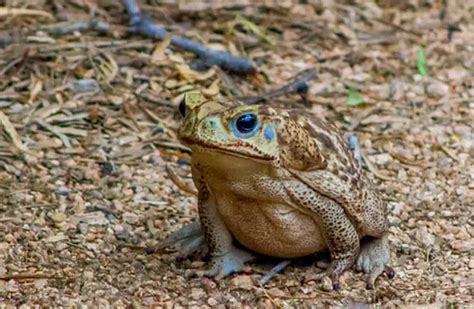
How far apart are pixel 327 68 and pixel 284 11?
89 centimetres

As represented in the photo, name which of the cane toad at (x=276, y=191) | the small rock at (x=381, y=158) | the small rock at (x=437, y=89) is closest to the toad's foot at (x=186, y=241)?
the cane toad at (x=276, y=191)

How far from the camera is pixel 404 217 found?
5.45 m

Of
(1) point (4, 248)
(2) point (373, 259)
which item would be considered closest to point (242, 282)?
(2) point (373, 259)

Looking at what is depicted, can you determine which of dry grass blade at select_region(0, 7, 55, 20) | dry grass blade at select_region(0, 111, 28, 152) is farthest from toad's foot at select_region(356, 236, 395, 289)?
dry grass blade at select_region(0, 7, 55, 20)

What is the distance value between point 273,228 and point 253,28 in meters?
3.24

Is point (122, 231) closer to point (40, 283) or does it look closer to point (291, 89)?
point (40, 283)

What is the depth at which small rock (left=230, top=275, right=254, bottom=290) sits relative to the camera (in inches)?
187

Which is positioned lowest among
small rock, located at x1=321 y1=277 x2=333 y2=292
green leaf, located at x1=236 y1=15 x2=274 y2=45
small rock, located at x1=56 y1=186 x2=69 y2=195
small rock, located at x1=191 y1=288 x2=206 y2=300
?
small rock, located at x1=56 y1=186 x2=69 y2=195

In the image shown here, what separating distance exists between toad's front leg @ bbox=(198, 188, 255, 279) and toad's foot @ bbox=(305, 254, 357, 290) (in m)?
0.34

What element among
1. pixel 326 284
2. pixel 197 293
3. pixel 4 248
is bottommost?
pixel 4 248

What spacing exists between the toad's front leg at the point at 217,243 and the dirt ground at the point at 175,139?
6cm

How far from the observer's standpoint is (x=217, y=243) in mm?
4844

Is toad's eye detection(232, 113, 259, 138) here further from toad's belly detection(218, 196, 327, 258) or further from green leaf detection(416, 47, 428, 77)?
green leaf detection(416, 47, 428, 77)

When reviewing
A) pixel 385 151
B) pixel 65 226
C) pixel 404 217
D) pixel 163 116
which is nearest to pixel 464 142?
pixel 385 151
